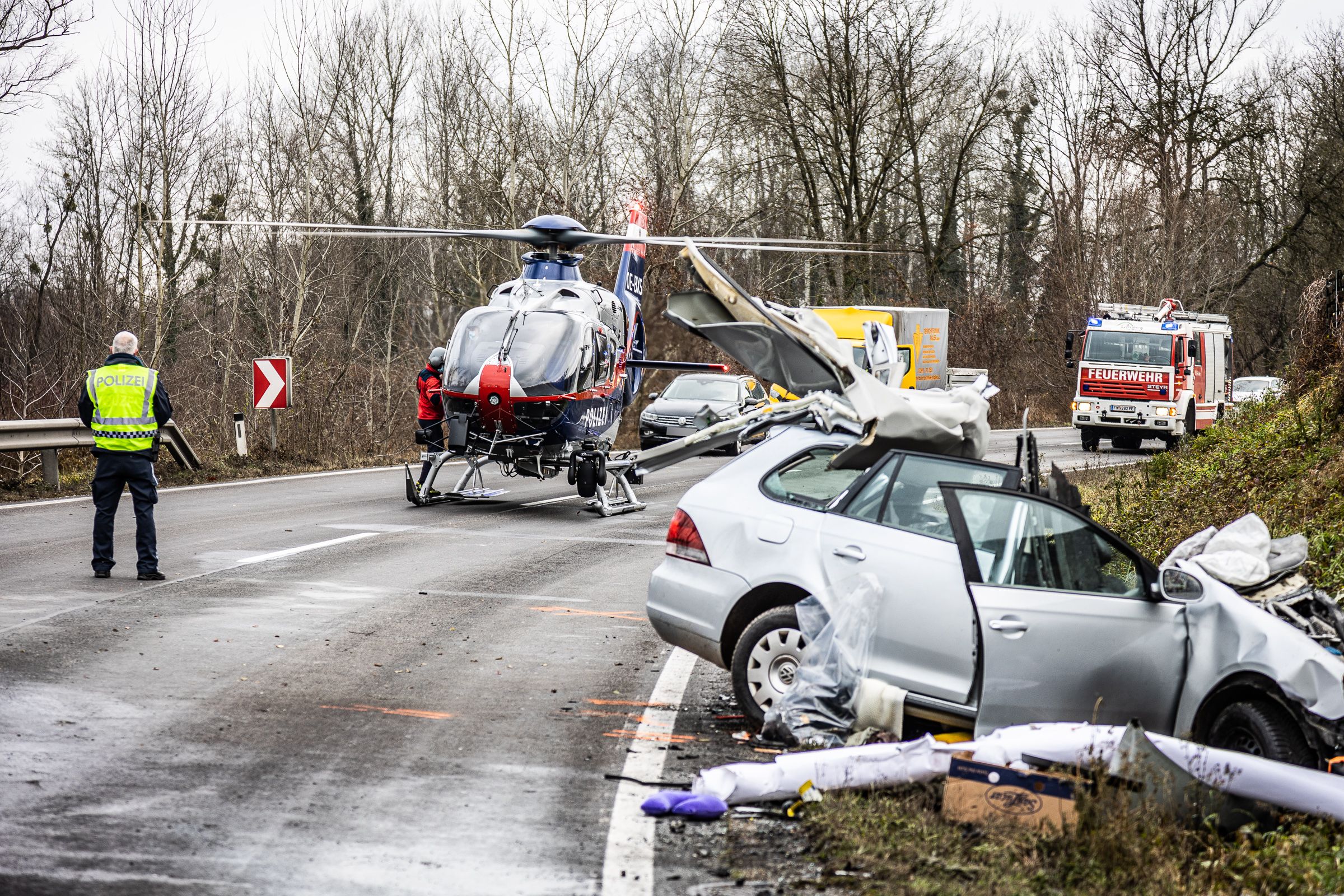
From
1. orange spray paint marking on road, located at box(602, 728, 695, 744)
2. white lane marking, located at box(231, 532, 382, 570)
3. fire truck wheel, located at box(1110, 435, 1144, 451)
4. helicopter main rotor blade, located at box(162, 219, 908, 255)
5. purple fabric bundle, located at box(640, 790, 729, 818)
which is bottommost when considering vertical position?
fire truck wheel, located at box(1110, 435, 1144, 451)

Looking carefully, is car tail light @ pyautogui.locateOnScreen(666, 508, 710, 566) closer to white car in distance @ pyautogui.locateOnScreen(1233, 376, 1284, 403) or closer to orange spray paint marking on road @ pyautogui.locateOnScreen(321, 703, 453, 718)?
orange spray paint marking on road @ pyautogui.locateOnScreen(321, 703, 453, 718)

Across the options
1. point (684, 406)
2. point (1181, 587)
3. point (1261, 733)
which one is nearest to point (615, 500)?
point (684, 406)

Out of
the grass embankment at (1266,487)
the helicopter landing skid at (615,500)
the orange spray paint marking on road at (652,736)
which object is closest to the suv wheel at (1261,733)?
the orange spray paint marking on road at (652,736)

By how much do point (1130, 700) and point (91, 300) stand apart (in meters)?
25.3

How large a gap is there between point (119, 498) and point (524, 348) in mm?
6785

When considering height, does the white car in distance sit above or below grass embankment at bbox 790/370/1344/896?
above

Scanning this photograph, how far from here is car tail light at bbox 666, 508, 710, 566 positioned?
7.36 metres

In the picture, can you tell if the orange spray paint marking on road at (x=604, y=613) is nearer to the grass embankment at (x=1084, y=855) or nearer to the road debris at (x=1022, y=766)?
the road debris at (x=1022, y=766)

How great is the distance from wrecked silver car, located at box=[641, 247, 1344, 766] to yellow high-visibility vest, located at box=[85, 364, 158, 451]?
5.68 meters

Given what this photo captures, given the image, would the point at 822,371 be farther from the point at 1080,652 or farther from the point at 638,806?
the point at 638,806

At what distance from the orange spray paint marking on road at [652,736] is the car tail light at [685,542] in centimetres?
94

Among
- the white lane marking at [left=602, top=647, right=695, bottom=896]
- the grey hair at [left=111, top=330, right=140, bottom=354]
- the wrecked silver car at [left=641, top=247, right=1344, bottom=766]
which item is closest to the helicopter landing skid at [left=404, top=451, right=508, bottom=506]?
the grey hair at [left=111, top=330, right=140, bottom=354]

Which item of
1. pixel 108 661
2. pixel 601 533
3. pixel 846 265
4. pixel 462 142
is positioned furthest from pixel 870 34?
pixel 108 661

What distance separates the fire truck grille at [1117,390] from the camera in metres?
30.9
